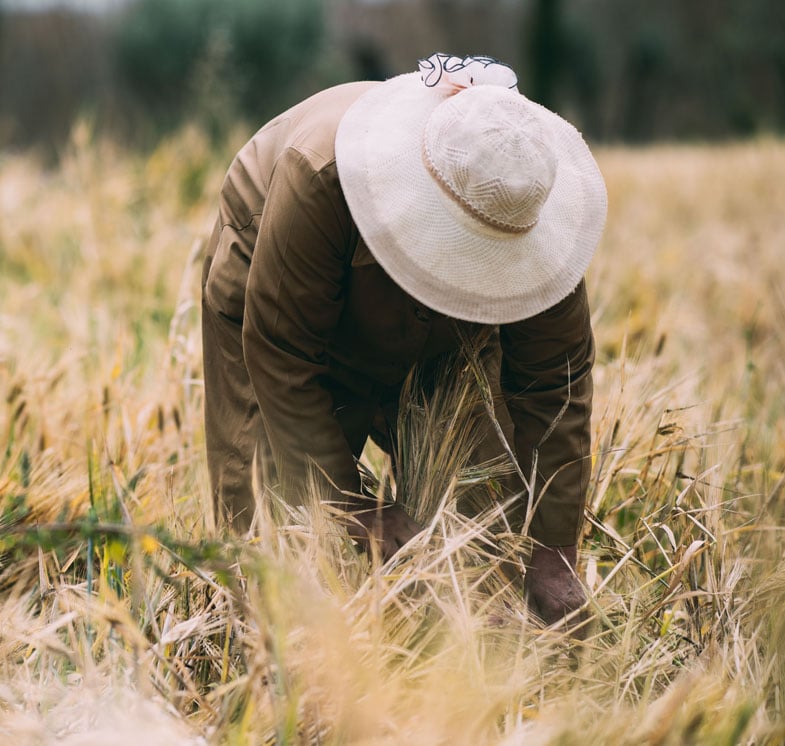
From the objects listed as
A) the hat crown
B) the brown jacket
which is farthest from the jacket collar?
the hat crown

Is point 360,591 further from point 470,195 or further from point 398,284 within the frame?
point 470,195

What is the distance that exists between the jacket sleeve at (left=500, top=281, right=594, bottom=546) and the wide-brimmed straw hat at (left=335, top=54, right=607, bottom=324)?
0.20 meters

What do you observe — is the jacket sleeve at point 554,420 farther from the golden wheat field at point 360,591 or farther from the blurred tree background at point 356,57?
the blurred tree background at point 356,57

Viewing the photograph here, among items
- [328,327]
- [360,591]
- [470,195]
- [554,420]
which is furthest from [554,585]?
[470,195]

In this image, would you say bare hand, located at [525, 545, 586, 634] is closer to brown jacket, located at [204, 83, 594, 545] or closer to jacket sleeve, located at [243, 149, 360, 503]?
brown jacket, located at [204, 83, 594, 545]

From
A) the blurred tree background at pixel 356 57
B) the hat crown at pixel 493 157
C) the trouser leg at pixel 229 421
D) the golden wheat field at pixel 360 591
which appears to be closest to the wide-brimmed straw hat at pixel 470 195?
the hat crown at pixel 493 157

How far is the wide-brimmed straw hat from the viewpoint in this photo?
143 centimetres

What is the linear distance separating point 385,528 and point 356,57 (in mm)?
14783

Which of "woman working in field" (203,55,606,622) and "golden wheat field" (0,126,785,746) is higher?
"woman working in field" (203,55,606,622)

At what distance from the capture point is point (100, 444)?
7.43 feet

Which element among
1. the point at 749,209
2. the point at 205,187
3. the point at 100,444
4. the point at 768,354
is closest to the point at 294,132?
the point at 100,444

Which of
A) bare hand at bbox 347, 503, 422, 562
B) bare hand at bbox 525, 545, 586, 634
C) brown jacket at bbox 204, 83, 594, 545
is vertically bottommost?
bare hand at bbox 525, 545, 586, 634

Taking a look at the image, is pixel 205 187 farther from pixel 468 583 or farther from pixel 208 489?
pixel 468 583

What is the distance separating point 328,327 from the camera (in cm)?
172
